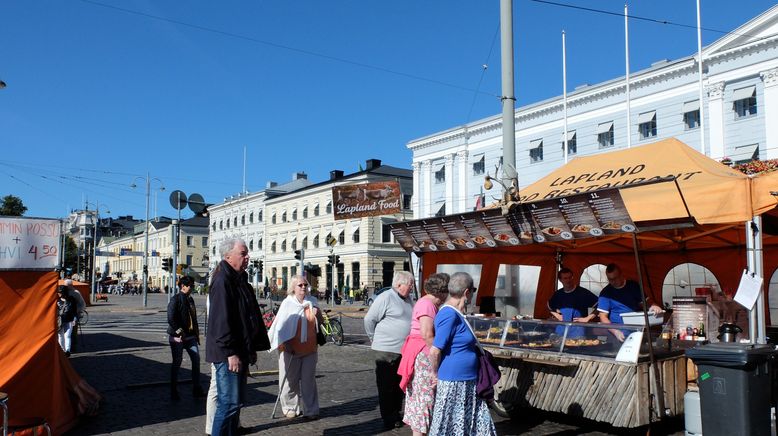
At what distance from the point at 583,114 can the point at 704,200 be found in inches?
1407

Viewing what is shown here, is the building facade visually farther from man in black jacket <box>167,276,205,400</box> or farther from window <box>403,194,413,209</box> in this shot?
man in black jacket <box>167,276,205,400</box>

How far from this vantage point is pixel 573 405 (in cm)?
758

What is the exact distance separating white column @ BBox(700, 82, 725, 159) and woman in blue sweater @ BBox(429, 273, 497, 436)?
32.5 m

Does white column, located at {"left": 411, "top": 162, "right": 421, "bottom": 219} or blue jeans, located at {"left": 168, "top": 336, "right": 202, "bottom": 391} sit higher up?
white column, located at {"left": 411, "top": 162, "right": 421, "bottom": 219}

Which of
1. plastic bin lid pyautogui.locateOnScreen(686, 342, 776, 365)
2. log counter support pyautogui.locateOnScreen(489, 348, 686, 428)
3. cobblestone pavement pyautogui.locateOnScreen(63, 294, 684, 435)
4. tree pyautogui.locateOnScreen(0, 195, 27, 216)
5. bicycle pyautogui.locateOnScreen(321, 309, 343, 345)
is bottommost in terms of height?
cobblestone pavement pyautogui.locateOnScreen(63, 294, 684, 435)

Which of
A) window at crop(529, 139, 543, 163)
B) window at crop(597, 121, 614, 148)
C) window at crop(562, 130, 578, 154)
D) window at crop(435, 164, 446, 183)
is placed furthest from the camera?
window at crop(435, 164, 446, 183)

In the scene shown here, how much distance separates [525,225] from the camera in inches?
340

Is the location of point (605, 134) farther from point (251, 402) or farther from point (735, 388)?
point (735, 388)

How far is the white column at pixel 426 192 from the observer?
53.6m

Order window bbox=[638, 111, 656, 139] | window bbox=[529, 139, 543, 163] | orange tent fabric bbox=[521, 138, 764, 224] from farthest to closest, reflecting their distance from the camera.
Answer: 1. window bbox=[529, 139, 543, 163]
2. window bbox=[638, 111, 656, 139]
3. orange tent fabric bbox=[521, 138, 764, 224]

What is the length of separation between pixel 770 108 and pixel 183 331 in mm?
31707

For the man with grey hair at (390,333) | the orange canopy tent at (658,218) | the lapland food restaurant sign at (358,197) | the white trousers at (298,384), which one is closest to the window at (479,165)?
the lapland food restaurant sign at (358,197)

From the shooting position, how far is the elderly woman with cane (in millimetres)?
8555

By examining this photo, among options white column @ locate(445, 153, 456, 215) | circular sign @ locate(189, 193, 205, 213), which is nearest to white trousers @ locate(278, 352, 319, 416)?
circular sign @ locate(189, 193, 205, 213)
